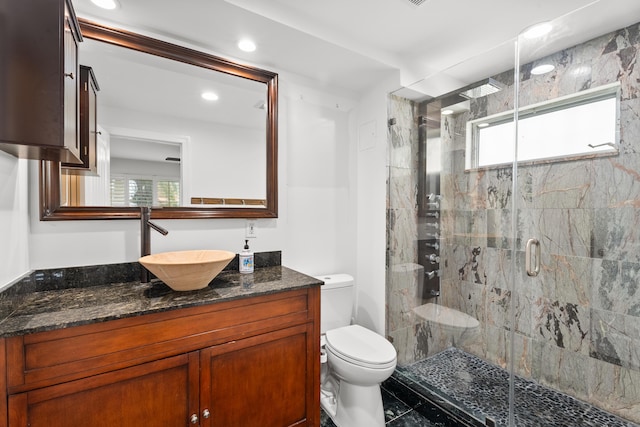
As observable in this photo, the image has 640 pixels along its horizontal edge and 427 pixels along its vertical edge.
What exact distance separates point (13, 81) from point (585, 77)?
2818mm

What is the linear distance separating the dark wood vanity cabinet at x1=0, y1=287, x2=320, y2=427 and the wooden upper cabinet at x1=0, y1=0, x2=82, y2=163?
659mm

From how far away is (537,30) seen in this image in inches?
70.6

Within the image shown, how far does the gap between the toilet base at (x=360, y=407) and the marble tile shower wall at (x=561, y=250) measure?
2.10 ft

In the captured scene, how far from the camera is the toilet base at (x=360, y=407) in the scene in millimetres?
1669

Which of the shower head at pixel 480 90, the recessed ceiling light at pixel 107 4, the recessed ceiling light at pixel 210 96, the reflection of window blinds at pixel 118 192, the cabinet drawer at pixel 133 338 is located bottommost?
the cabinet drawer at pixel 133 338

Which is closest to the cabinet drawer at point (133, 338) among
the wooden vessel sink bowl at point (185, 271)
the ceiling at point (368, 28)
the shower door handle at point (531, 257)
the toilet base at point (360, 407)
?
the wooden vessel sink bowl at point (185, 271)

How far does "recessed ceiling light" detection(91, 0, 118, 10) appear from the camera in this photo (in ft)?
4.72

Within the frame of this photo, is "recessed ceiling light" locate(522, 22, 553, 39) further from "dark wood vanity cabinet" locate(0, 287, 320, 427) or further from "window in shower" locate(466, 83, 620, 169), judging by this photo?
"dark wood vanity cabinet" locate(0, 287, 320, 427)

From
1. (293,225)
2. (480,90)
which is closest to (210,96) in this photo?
(293,225)

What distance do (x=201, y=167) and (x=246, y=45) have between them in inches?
32.1

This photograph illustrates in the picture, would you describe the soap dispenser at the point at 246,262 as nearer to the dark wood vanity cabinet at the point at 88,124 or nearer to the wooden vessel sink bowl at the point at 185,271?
the wooden vessel sink bowl at the point at 185,271

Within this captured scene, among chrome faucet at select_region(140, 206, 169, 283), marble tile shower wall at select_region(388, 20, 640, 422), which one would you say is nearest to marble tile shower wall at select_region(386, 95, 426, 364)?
marble tile shower wall at select_region(388, 20, 640, 422)

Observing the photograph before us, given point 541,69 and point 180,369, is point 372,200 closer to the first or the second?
point 541,69

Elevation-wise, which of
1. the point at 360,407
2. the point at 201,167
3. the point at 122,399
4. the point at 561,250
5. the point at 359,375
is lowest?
the point at 360,407
